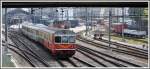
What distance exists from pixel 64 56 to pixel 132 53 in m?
3.99

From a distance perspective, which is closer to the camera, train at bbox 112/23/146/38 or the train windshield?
the train windshield

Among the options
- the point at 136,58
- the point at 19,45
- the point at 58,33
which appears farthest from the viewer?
the point at 19,45

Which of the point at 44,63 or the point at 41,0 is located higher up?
the point at 41,0

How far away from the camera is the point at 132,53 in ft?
55.6

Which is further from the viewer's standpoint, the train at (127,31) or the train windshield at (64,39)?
the train at (127,31)

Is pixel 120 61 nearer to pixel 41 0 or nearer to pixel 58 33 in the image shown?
pixel 58 33

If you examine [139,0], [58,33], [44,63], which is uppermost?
[139,0]

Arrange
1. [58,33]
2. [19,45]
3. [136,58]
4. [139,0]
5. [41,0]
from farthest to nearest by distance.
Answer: [19,45]
[136,58]
[58,33]
[41,0]
[139,0]

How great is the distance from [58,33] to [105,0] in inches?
303

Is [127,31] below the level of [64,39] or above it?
below

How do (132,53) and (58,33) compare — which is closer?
(58,33)

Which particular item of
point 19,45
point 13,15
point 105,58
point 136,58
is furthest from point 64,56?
point 13,15

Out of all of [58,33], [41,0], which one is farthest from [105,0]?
[58,33]

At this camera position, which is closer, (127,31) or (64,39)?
(64,39)
